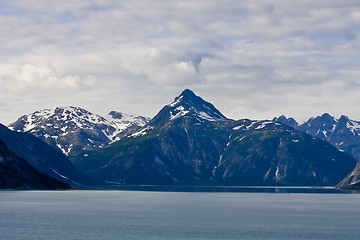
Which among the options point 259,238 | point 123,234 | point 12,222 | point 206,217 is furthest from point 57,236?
point 206,217

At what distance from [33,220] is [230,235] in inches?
2614

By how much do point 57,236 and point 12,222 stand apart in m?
36.3

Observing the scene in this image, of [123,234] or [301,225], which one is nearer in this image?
[123,234]

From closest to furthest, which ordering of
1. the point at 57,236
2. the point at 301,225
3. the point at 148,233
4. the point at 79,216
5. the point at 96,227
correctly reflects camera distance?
the point at 57,236, the point at 148,233, the point at 96,227, the point at 301,225, the point at 79,216

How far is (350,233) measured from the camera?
498 feet

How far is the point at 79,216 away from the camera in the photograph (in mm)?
195000

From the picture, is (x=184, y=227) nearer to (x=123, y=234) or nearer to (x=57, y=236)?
(x=123, y=234)

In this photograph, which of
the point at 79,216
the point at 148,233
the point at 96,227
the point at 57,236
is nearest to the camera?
the point at 57,236

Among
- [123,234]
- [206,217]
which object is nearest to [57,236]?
[123,234]

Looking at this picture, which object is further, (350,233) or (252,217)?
(252,217)

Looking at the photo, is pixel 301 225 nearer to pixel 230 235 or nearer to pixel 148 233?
pixel 230 235

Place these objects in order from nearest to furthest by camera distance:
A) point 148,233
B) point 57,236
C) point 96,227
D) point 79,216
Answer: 1. point 57,236
2. point 148,233
3. point 96,227
4. point 79,216

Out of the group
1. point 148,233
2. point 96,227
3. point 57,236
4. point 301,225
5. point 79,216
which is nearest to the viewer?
point 57,236

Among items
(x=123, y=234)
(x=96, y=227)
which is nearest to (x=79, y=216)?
(x=96, y=227)
